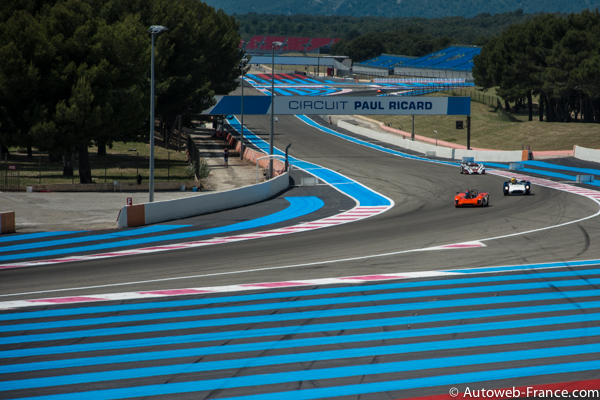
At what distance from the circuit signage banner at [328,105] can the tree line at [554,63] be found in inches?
769

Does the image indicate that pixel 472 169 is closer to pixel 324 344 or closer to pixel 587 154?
pixel 587 154

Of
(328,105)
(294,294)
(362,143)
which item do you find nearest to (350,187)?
(328,105)

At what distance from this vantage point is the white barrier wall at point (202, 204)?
2804 cm

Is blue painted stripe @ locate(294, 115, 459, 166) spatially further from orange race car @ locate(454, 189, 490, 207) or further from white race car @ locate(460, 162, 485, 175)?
orange race car @ locate(454, 189, 490, 207)

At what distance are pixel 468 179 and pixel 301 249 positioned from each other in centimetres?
2726

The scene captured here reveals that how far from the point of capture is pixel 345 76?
6093 inches

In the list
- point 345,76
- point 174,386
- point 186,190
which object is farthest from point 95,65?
point 345,76

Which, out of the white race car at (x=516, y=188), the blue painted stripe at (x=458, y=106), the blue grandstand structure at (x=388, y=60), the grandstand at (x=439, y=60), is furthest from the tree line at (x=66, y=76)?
the blue grandstand structure at (x=388, y=60)

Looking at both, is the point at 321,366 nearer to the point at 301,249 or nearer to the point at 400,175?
the point at 301,249

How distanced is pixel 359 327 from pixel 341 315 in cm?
93

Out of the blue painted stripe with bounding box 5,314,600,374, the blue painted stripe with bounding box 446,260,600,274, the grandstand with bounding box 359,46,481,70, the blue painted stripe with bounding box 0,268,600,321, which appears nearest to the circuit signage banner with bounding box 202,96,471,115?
the blue painted stripe with bounding box 446,260,600,274

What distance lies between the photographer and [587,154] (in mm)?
55906

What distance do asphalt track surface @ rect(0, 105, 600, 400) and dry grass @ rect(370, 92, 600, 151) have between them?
165ft

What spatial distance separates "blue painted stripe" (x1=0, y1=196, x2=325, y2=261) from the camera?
21.6 m
